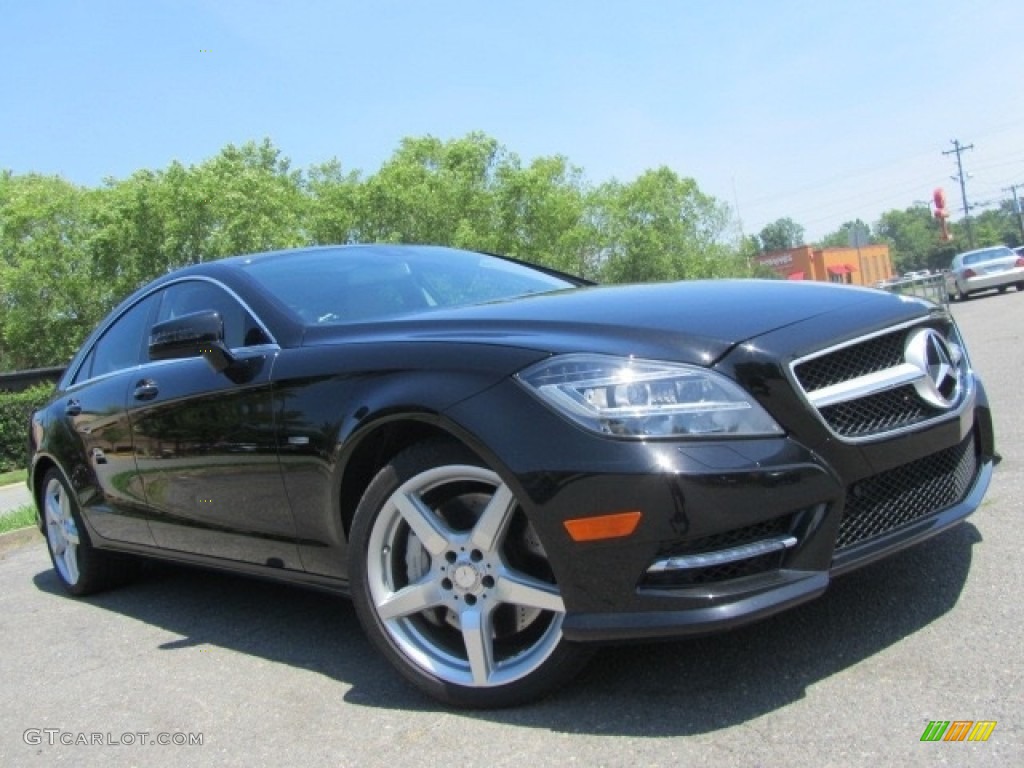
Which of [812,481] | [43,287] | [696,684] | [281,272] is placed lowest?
[696,684]

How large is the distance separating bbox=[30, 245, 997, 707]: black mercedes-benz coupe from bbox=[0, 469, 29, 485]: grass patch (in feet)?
38.0

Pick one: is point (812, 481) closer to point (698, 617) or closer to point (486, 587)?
point (698, 617)

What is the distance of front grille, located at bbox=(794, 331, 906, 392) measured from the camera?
8.73 ft

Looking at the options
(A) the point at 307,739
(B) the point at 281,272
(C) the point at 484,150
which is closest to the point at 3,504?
(B) the point at 281,272

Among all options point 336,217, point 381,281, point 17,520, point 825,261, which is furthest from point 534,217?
point 825,261

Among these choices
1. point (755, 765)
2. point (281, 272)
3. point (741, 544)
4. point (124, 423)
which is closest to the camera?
point (755, 765)

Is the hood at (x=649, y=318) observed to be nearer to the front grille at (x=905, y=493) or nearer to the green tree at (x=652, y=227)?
the front grille at (x=905, y=493)

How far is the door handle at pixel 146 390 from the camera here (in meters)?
4.10

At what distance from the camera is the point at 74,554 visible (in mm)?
5223

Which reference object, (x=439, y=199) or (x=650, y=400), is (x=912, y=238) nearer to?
(x=439, y=199)

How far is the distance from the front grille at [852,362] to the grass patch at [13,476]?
13.3m

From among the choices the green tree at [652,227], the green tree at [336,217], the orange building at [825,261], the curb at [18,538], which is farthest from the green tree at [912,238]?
the curb at [18,538]

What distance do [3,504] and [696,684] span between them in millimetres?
9628

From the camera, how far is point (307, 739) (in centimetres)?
287
